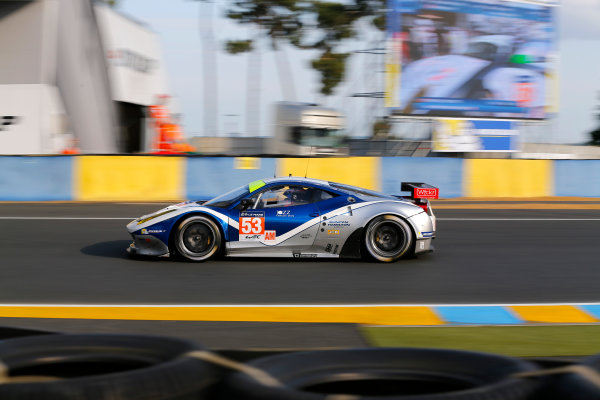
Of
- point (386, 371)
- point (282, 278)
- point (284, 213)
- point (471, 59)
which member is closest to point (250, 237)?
point (284, 213)

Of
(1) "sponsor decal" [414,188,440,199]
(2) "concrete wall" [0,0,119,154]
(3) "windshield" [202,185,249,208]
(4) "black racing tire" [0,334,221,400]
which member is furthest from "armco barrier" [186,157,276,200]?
(4) "black racing tire" [0,334,221,400]

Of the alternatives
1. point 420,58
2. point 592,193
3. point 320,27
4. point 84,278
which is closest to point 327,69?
point 320,27

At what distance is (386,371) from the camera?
3.66m

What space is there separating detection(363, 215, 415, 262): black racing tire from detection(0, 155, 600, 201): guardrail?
1033 centimetres

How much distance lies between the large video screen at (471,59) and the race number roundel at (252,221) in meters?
19.1

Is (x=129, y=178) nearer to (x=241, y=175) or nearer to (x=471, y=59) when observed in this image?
(x=241, y=175)

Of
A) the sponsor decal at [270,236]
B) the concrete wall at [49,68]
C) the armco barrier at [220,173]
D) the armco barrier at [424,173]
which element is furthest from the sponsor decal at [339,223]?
the concrete wall at [49,68]

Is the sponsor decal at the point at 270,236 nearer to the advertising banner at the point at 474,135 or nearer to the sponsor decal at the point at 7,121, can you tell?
the advertising banner at the point at 474,135

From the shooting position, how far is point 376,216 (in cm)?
937

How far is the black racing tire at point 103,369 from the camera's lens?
10.7 feet

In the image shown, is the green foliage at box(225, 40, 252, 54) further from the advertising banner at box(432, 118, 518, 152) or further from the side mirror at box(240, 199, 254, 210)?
the side mirror at box(240, 199, 254, 210)

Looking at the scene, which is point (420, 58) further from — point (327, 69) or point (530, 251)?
point (530, 251)

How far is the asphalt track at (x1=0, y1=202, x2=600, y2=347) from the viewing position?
636cm

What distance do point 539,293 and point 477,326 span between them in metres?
1.79
